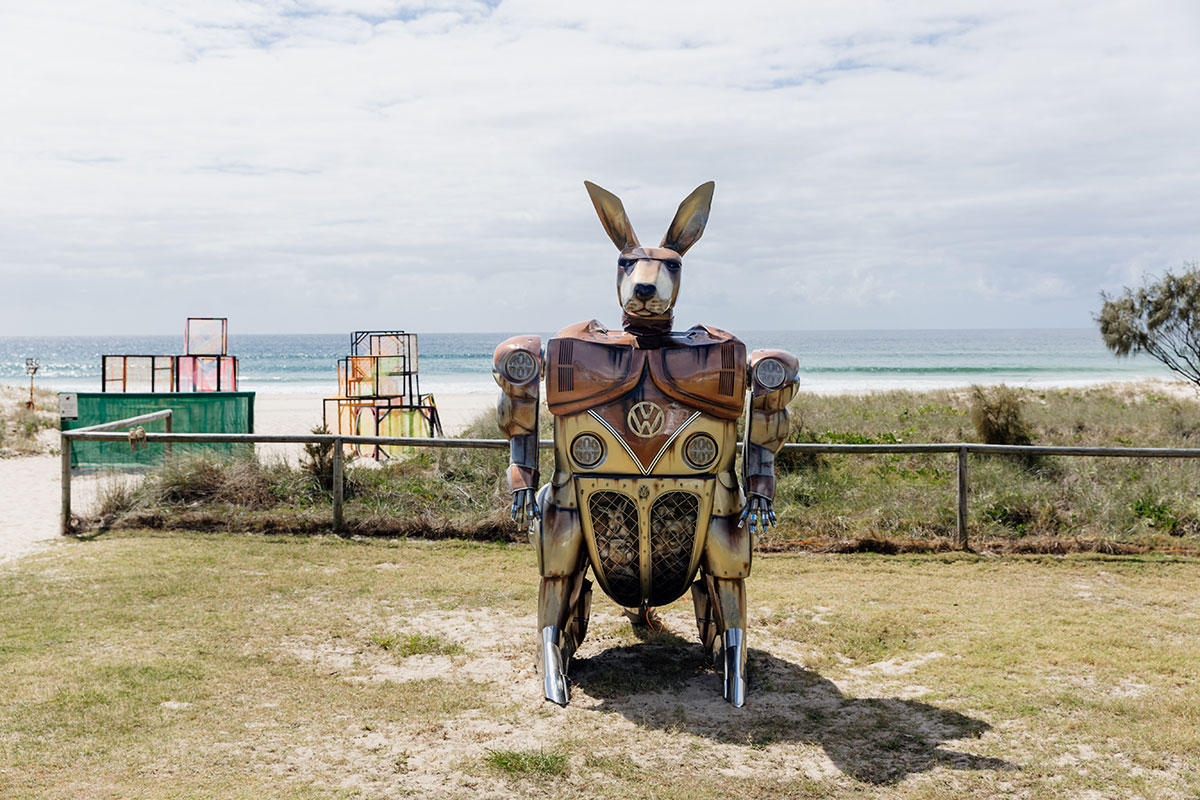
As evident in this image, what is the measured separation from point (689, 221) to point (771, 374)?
1018 mm

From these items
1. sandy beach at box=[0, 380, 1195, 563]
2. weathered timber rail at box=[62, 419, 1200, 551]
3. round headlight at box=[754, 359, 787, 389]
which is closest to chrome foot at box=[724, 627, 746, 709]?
round headlight at box=[754, 359, 787, 389]

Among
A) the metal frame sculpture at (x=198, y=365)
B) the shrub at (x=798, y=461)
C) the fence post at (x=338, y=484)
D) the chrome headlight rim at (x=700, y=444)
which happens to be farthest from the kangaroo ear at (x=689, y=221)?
the metal frame sculpture at (x=198, y=365)

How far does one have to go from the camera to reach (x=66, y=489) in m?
9.00

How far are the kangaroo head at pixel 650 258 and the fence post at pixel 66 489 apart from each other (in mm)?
6265

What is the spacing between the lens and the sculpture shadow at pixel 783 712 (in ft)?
14.1

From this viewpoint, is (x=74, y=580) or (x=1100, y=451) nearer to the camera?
(x=74, y=580)

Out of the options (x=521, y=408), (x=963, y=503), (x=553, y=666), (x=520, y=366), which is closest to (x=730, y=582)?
(x=553, y=666)

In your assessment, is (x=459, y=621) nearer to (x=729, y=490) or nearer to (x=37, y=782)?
(x=729, y=490)

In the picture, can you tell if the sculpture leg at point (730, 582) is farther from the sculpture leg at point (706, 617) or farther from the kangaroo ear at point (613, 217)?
the kangaroo ear at point (613, 217)

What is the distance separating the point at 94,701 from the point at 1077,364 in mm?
69428

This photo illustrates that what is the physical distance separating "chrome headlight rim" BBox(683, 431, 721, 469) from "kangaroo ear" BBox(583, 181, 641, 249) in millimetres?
1161

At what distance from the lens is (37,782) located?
152 inches

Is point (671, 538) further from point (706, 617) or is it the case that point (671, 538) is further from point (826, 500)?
point (826, 500)

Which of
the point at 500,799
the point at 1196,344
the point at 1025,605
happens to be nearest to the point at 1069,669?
the point at 1025,605
